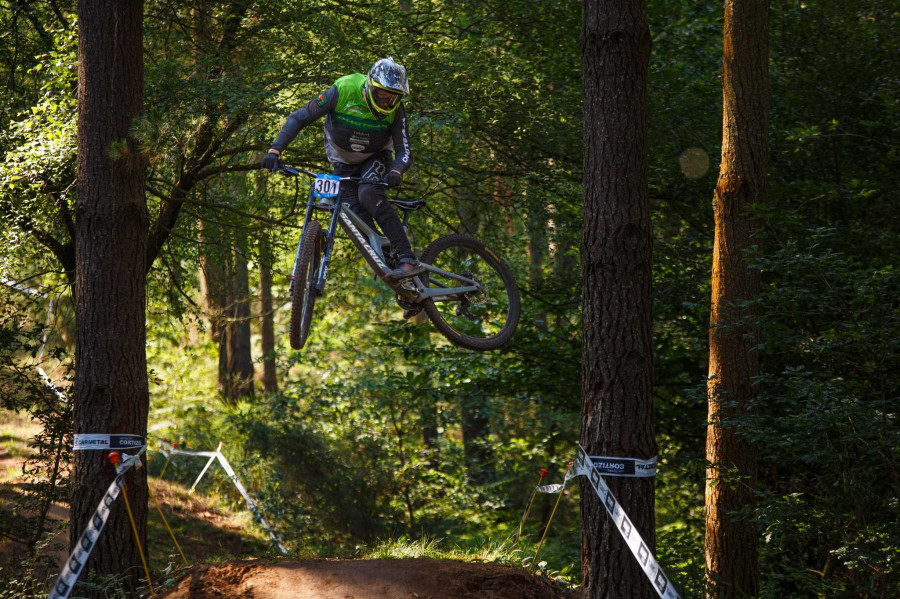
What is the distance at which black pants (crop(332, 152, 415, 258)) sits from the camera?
6.27 m

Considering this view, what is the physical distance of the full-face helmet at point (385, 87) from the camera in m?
5.78

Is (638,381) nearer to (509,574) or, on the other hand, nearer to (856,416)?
(856,416)

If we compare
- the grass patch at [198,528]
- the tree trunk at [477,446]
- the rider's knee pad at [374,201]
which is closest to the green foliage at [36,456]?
the grass patch at [198,528]

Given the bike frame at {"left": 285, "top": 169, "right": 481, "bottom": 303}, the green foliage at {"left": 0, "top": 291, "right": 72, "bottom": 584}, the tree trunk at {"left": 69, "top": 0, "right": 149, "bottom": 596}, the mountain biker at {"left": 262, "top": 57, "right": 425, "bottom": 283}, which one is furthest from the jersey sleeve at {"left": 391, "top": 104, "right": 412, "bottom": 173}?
the green foliage at {"left": 0, "top": 291, "right": 72, "bottom": 584}

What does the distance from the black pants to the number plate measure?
0.20 metres

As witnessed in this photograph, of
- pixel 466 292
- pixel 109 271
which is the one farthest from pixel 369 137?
pixel 109 271

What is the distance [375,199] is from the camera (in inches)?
247

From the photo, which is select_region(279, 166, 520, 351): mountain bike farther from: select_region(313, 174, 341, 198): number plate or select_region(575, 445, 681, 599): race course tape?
select_region(575, 445, 681, 599): race course tape

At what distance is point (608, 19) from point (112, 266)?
391cm

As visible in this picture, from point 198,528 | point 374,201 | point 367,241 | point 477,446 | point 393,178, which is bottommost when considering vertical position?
point 198,528

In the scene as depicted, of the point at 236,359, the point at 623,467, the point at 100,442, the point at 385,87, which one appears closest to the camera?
the point at 623,467

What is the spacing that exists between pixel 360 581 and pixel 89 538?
1775mm

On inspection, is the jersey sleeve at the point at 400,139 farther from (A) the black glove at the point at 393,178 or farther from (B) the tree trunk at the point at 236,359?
(B) the tree trunk at the point at 236,359

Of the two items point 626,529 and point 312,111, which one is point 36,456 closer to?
point 312,111
